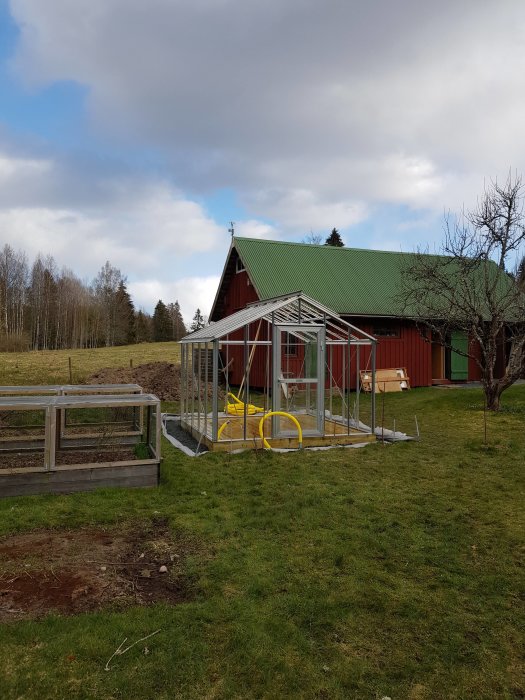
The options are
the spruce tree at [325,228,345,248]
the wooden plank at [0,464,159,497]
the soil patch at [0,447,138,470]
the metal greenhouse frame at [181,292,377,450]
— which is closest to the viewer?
the wooden plank at [0,464,159,497]

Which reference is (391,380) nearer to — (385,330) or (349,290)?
(385,330)

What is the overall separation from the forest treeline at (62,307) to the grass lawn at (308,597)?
4107cm

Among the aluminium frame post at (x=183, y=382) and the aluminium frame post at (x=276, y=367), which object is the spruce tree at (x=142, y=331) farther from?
the aluminium frame post at (x=276, y=367)

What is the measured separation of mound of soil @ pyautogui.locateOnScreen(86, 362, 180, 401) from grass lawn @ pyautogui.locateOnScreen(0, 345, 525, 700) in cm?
884

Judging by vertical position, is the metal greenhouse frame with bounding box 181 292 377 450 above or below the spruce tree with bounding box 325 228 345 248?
below

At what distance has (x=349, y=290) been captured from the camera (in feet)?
60.8

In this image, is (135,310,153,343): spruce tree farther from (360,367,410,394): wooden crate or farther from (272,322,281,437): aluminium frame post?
(272,322,281,437): aluminium frame post

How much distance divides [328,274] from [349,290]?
1.12 meters

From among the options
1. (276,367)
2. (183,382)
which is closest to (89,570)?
(276,367)

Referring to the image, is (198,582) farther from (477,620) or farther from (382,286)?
(382,286)

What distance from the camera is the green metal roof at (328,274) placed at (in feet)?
57.5

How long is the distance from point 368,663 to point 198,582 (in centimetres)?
150

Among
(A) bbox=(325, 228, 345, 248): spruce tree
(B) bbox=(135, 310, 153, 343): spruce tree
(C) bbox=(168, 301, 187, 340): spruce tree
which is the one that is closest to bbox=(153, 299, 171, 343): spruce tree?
(B) bbox=(135, 310, 153, 343): spruce tree

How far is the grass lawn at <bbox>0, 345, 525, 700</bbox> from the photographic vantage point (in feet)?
9.31
